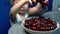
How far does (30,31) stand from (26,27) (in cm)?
6

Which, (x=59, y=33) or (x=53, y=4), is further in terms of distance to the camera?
(x=53, y=4)

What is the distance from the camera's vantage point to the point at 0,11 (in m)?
1.82

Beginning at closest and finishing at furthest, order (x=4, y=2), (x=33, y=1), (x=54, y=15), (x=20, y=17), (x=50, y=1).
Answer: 1. (x=33, y=1)
2. (x=54, y=15)
3. (x=20, y=17)
4. (x=4, y=2)
5. (x=50, y=1)

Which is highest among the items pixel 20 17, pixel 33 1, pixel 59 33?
pixel 33 1

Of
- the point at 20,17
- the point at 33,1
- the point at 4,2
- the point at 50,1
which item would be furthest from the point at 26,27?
the point at 50,1

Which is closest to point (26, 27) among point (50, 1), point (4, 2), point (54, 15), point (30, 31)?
point (30, 31)

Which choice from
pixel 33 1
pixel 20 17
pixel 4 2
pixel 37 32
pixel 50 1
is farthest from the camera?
pixel 50 1

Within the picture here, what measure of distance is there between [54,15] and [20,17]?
398mm

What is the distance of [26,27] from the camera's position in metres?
0.92

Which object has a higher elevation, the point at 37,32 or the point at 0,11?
the point at 0,11

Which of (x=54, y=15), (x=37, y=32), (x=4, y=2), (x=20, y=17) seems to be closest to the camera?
(x=37, y=32)

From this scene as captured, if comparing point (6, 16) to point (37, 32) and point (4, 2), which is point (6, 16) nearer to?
point (4, 2)

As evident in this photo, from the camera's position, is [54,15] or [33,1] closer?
[33,1]

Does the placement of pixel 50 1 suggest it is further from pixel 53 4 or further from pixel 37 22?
pixel 37 22
